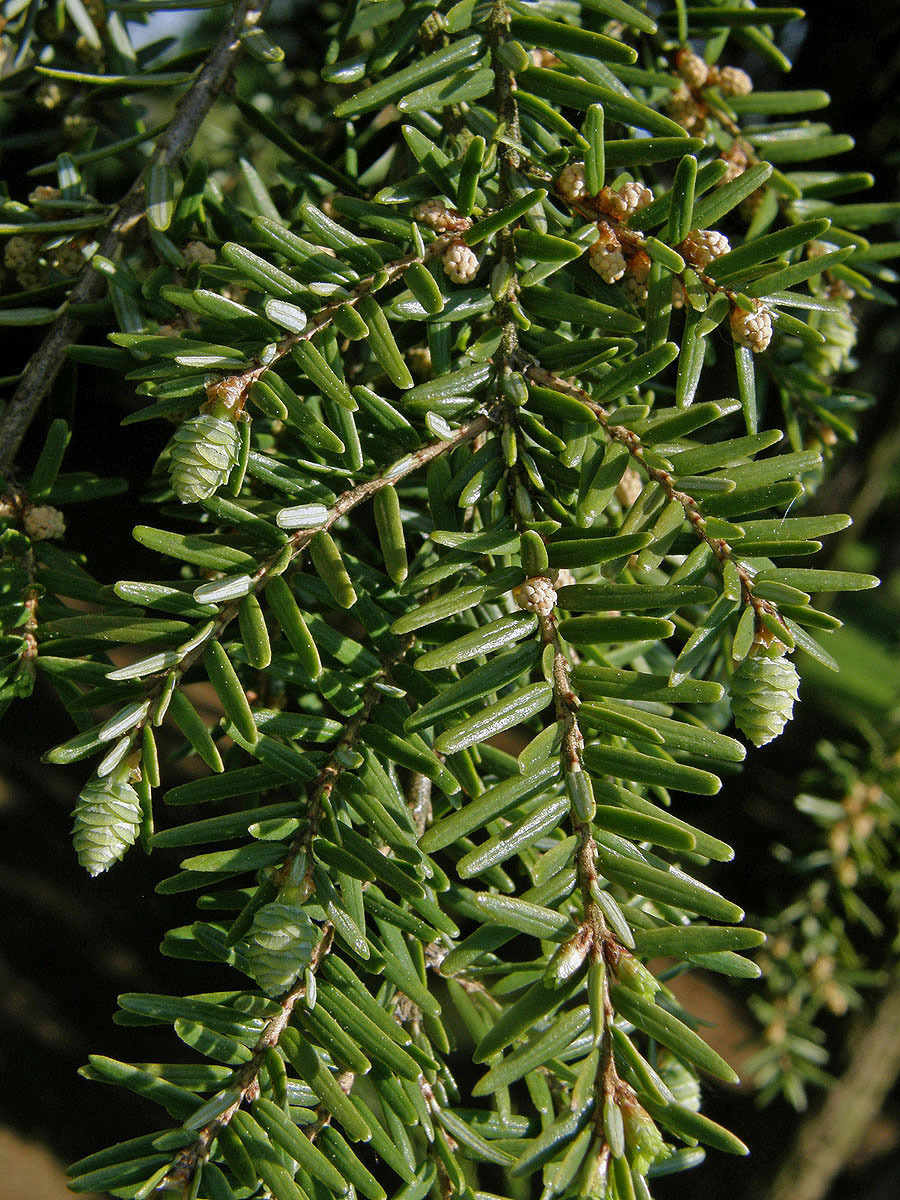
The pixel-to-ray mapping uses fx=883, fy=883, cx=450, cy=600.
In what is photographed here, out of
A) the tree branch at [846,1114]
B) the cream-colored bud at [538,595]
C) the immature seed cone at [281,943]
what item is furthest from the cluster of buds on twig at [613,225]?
the tree branch at [846,1114]

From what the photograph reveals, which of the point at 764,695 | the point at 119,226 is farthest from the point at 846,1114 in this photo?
the point at 119,226

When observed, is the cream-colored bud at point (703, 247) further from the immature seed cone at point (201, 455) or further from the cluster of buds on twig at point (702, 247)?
the immature seed cone at point (201, 455)

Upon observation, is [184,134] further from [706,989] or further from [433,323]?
[706,989]

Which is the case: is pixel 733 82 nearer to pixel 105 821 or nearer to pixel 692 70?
pixel 692 70

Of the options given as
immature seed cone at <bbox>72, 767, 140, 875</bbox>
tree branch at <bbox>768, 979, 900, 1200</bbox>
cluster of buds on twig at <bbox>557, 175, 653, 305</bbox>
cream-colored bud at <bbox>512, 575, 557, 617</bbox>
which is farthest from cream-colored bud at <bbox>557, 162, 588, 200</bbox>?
tree branch at <bbox>768, 979, 900, 1200</bbox>

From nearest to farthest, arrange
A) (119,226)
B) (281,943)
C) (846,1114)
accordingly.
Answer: (281,943) → (119,226) → (846,1114)

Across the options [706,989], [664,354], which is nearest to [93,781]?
[664,354]
